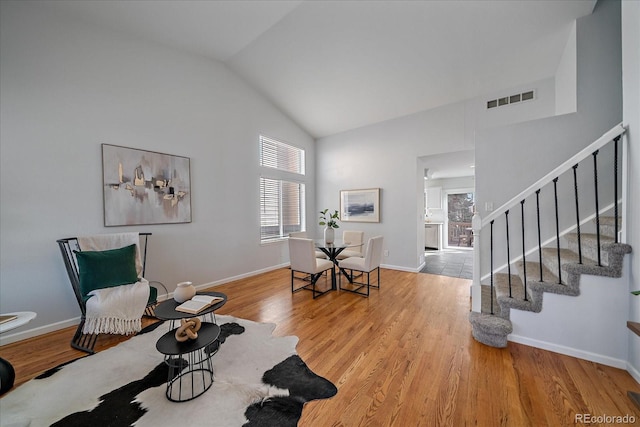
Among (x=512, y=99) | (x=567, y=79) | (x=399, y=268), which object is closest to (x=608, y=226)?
(x=567, y=79)

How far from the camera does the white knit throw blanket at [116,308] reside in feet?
7.25

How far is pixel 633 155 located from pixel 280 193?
187 inches

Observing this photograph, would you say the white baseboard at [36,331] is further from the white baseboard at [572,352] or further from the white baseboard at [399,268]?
the white baseboard at [399,268]

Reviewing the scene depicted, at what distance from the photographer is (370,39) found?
3266mm

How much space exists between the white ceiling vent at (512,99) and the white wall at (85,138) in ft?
14.4

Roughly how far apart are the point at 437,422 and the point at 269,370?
119 centimetres

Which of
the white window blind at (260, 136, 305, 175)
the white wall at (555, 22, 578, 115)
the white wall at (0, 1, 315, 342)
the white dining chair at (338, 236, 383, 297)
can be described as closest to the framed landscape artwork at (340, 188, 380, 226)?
the white window blind at (260, 136, 305, 175)

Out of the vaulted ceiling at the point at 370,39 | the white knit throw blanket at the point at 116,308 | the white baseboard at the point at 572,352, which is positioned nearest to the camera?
the white baseboard at the point at 572,352

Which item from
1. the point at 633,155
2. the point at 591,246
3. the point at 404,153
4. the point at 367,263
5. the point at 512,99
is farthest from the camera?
the point at 404,153

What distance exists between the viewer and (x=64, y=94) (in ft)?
8.54

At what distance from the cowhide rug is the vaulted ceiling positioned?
369 cm

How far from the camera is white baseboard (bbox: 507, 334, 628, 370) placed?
183cm

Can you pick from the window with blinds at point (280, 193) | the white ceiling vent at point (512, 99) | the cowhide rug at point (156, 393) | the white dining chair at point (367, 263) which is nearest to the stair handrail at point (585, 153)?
the white dining chair at point (367, 263)

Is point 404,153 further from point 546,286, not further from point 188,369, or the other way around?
point 188,369
